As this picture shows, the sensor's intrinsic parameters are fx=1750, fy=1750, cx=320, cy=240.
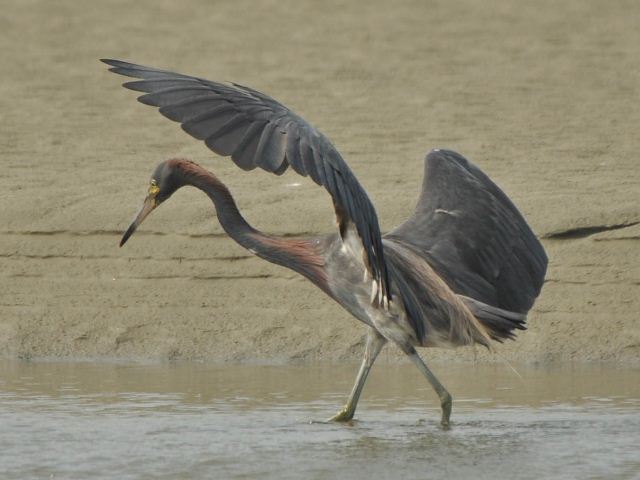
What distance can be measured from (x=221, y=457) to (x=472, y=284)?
1645 mm

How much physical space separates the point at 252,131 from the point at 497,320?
165cm

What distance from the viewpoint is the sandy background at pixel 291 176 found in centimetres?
1009

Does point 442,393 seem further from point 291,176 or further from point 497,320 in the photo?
point 291,176

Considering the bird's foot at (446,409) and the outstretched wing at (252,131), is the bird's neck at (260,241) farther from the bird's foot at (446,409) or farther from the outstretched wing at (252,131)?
the outstretched wing at (252,131)

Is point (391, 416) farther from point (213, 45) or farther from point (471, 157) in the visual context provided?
point (213, 45)

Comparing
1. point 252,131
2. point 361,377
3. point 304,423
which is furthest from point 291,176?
point 252,131

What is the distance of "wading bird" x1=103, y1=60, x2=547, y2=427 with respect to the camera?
688cm

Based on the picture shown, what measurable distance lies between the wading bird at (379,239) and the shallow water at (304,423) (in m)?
→ 0.40

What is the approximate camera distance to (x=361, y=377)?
26.9 ft

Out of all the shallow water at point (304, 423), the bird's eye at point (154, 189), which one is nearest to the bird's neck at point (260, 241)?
the bird's eye at point (154, 189)

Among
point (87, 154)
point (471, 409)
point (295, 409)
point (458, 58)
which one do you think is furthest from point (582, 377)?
point (458, 58)

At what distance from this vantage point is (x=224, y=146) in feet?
22.5

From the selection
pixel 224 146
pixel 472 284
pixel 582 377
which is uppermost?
pixel 224 146

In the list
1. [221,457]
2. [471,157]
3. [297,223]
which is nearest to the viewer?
[221,457]
